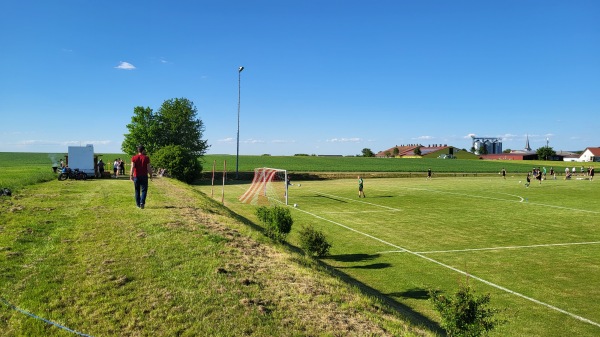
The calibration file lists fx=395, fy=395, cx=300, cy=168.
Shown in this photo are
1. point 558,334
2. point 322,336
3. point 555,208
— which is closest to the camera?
point 322,336

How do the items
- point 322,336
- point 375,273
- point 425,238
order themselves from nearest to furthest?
1. point 322,336
2. point 375,273
3. point 425,238

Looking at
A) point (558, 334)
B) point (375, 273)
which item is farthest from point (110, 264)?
point (558, 334)

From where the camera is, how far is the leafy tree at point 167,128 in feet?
191

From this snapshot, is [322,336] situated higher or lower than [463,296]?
lower

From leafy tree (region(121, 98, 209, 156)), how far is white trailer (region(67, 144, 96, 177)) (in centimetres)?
2587

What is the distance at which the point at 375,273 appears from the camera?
41.3 feet

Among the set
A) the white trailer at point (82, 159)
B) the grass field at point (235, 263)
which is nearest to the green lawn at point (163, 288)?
the grass field at point (235, 263)

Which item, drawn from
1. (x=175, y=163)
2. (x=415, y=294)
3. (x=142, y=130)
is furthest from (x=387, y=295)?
(x=142, y=130)

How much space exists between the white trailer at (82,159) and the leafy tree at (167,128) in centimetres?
2587

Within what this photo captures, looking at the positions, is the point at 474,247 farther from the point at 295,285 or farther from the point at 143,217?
the point at 143,217

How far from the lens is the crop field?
9.64 meters

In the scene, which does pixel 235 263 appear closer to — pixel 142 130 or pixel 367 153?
pixel 142 130

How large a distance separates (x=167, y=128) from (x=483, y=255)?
5413 centimetres

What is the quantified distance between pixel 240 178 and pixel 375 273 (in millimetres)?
49142
